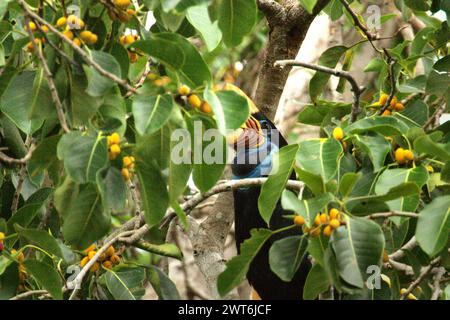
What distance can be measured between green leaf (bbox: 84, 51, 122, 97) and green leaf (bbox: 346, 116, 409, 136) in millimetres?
535

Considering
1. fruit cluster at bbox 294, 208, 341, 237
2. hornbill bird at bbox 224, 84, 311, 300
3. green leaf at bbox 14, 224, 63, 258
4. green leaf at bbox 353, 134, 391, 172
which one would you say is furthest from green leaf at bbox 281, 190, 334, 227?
hornbill bird at bbox 224, 84, 311, 300

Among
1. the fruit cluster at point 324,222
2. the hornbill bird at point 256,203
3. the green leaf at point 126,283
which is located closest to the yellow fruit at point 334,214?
the fruit cluster at point 324,222

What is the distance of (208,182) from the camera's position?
1531mm

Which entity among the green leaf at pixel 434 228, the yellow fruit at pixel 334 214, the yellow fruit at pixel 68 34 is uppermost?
the yellow fruit at pixel 68 34

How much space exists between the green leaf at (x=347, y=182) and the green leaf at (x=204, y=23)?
17.5 inches

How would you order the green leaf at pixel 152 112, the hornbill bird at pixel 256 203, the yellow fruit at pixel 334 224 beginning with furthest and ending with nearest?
the hornbill bird at pixel 256 203
the yellow fruit at pixel 334 224
the green leaf at pixel 152 112

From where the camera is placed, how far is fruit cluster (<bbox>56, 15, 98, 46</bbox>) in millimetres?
1494

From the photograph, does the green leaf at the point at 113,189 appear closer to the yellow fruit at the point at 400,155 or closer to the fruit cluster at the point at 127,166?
the fruit cluster at the point at 127,166

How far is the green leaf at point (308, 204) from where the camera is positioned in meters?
1.43

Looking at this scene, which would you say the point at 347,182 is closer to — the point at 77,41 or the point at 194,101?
the point at 194,101

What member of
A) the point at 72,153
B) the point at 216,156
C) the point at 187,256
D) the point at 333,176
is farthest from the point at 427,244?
the point at 187,256

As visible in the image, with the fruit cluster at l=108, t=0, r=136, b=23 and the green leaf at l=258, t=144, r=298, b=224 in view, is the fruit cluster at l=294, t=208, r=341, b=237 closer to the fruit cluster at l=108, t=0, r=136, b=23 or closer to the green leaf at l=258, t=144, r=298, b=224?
the green leaf at l=258, t=144, r=298, b=224

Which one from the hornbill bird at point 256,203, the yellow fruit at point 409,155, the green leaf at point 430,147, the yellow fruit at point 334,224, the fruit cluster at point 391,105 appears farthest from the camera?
the hornbill bird at point 256,203

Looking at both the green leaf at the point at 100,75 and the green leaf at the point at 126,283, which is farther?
the green leaf at the point at 126,283
